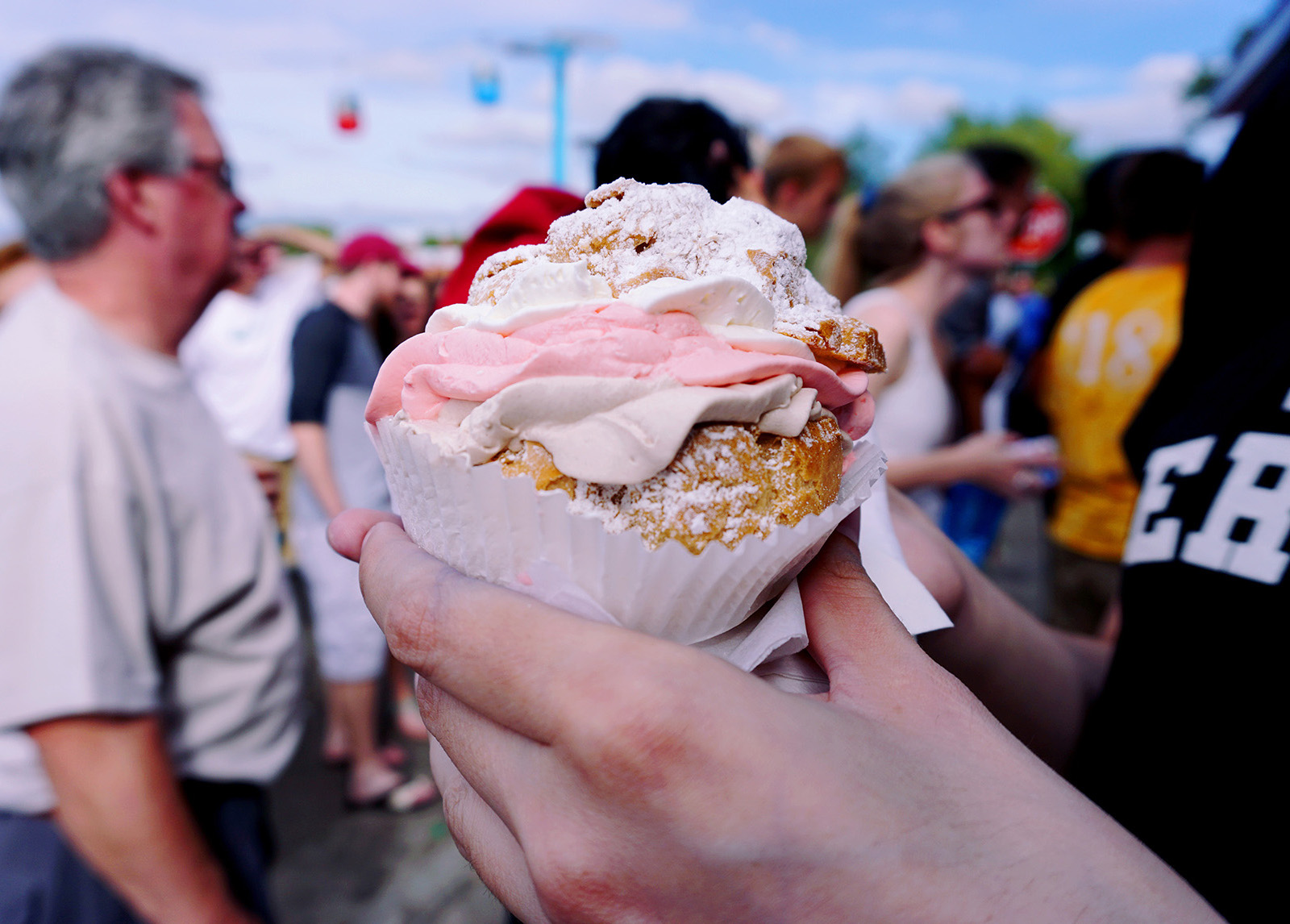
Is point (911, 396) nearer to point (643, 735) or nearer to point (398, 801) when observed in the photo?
point (643, 735)

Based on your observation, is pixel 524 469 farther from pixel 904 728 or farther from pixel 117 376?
pixel 117 376

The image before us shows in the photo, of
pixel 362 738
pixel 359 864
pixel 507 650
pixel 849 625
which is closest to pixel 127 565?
pixel 507 650

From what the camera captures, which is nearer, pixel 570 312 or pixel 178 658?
pixel 570 312

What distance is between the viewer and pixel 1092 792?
1348 mm

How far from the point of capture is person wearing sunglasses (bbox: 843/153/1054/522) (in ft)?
9.70

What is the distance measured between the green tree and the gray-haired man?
40776 millimetres

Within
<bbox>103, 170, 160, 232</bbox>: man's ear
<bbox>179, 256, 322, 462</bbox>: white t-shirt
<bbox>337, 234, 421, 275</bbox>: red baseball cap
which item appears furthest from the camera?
<bbox>179, 256, 322, 462</bbox>: white t-shirt

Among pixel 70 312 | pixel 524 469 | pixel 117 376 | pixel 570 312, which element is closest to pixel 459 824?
pixel 524 469

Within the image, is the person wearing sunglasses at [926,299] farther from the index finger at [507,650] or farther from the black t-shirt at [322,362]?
the black t-shirt at [322,362]

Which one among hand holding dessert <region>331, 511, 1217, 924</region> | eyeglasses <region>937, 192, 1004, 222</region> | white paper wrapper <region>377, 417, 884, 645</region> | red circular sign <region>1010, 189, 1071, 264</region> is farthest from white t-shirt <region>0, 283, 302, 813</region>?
red circular sign <region>1010, 189, 1071, 264</region>

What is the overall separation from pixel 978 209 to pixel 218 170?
9.75ft

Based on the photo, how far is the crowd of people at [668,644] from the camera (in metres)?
0.63

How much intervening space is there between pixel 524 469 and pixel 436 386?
177 mm

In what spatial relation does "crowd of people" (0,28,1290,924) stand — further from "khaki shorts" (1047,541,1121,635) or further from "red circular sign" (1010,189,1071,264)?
"red circular sign" (1010,189,1071,264)
